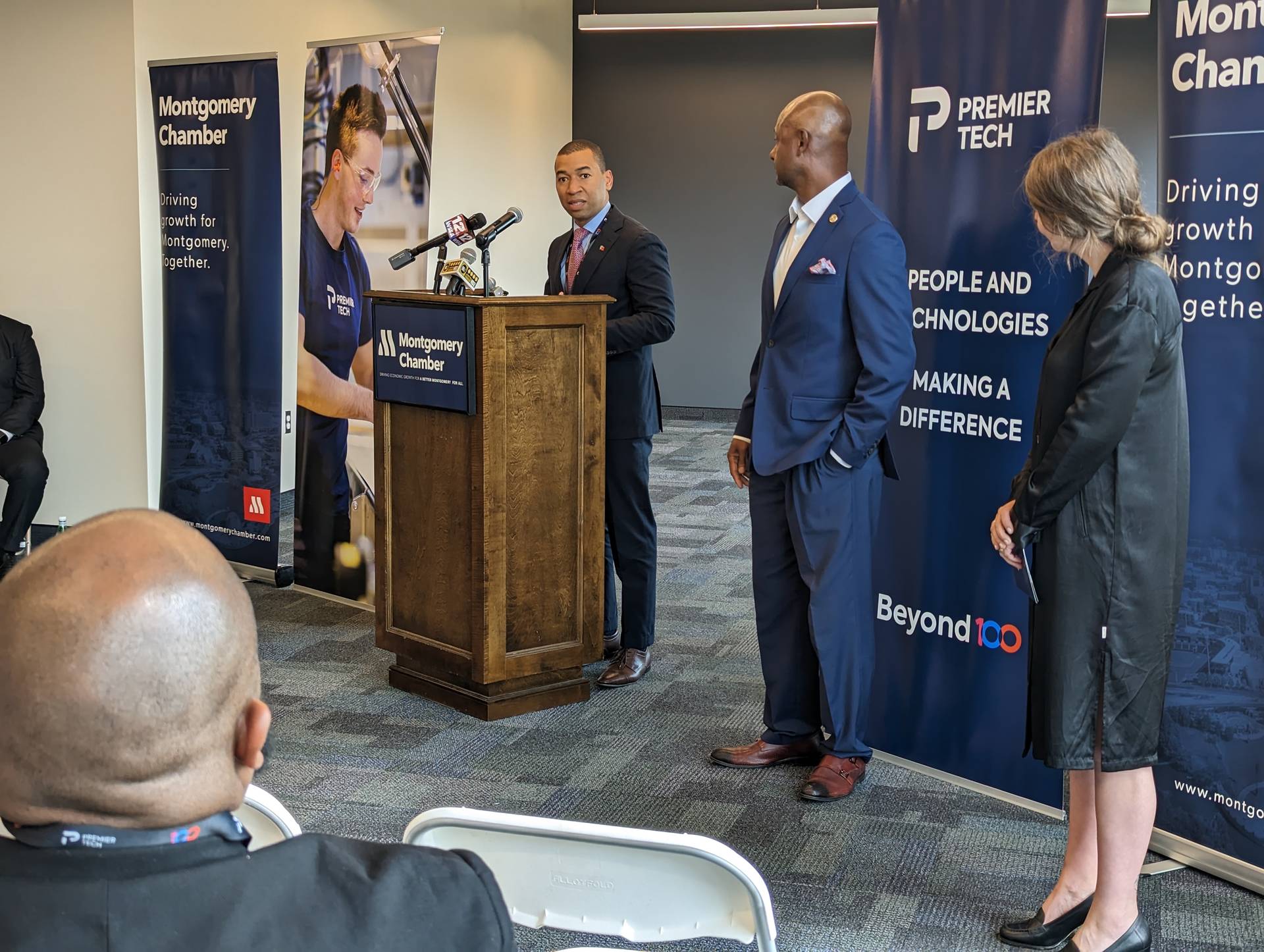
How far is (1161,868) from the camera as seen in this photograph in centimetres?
302

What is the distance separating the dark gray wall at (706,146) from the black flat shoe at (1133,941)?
871 centimetres

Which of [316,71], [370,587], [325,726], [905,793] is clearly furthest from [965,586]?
[316,71]

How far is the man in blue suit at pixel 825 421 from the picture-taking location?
10.8 ft

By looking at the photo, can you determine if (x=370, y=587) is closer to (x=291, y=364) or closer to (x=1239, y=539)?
(x=291, y=364)

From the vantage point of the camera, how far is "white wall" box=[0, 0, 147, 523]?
20.1 feet

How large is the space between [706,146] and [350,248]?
649 centimetres

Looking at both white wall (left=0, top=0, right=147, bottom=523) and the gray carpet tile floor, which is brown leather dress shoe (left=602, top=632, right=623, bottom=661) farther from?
white wall (left=0, top=0, right=147, bottom=523)

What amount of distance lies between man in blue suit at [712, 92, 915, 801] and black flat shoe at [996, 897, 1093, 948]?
0.81m

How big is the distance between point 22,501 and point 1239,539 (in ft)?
15.9

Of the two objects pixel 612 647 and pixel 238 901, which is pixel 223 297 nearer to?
pixel 612 647

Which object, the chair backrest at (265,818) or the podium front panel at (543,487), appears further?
the podium front panel at (543,487)

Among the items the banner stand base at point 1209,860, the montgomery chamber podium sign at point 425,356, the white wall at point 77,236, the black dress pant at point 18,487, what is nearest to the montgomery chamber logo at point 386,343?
the montgomery chamber podium sign at point 425,356

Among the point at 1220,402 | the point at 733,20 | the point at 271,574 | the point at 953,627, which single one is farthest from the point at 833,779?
the point at 733,20

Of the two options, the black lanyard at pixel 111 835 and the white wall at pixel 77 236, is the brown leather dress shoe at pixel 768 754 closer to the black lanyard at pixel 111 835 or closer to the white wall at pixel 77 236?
the black lanyard at pixel 111 835
